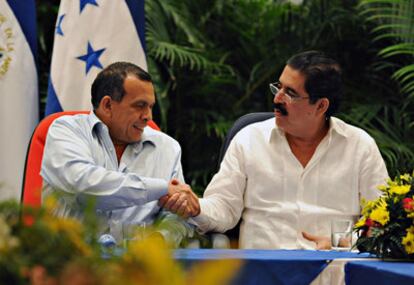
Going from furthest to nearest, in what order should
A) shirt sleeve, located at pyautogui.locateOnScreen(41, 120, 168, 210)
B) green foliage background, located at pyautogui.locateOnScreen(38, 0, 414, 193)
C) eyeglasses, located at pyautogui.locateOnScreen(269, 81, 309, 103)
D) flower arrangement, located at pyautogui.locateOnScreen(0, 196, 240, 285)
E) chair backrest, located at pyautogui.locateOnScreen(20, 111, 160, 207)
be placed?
green foliage background, located at pyautogui.locateOnScreen(38, 0, 414, 193) → eyeglasses, located at pyautogui.locateOnScreen(269, 81, 309, 103) → chair backrest, located at pyautogui.locateOnScreen(20, 111, 160, 207) → shirt sleeve, located at pyautogui.locateOnScreen(41, 120, 168, 210) → flower arrangement, located at pyautogui.locateOnScreen(0, 196, 240, 285)

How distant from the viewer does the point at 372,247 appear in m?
2.21

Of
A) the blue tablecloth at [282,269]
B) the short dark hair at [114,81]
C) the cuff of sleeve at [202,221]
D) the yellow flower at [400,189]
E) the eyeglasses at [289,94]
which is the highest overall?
the short dark hair at [114,81]

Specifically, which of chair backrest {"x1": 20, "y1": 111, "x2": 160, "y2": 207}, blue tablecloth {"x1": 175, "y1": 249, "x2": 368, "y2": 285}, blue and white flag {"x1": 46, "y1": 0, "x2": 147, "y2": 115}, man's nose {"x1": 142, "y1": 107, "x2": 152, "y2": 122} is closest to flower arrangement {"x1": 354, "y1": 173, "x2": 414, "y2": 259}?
blue tablecloth {"x1": 175, "y1": 249, "x2": 368, "y2": 285}

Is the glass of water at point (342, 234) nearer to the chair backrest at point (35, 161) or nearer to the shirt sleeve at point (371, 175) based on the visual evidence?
the shirt sleeve at point (371, 175)

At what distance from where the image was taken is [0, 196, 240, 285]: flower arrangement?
0.58 metres

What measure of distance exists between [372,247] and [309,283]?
208 millimetres

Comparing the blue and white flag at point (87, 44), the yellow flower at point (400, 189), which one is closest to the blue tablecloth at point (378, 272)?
the yellow flower at point (400, 189)

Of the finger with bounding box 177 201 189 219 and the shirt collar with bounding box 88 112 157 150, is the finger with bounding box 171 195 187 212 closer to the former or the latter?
the finger with bounding box 177 201 189 219

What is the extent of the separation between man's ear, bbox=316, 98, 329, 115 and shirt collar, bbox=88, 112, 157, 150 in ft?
2.09

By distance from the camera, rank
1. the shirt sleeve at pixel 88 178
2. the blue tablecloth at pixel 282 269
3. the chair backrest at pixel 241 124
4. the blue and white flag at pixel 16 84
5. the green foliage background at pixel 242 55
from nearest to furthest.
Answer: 1. the blue tablecloth at pixel 282 269
2. the shirt sleeve at pixel 88 178
3. the chair backrest at pixel 241 124
4. the blue and white flag at pixel 16 84
5. the green foliage background at pixel 242 55

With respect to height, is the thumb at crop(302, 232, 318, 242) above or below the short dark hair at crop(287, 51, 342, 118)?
below

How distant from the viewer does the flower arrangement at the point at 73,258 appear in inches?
23.0

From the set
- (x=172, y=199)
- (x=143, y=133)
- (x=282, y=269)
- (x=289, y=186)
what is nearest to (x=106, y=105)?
(x=143, y=133)

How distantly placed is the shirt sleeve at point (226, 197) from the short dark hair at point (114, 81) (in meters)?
0.43
